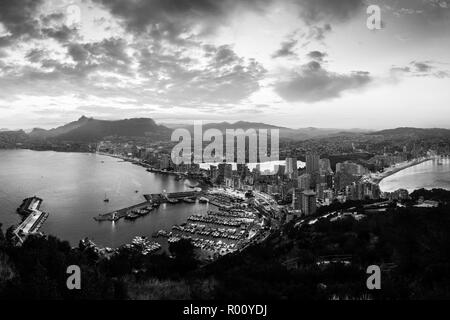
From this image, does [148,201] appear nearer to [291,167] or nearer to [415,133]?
[291,167]

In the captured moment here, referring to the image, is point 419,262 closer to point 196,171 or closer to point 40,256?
point 40,256

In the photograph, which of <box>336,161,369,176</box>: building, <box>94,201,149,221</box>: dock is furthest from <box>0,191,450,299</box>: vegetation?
<box>336,161,369,176</box>: building

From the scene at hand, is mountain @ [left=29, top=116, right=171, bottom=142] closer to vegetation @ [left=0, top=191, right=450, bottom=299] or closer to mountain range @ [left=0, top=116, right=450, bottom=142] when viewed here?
mountain range @ [left=0, top=116, right=450, bottom=142]

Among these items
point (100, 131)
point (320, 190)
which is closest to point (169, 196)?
point (320, 190)

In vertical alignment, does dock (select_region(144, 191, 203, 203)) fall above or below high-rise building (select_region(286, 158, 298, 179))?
below

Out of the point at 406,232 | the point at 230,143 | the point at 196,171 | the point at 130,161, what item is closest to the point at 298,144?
the point at 230,143

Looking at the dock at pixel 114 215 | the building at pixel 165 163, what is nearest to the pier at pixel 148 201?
the dock at pixel 114 215
